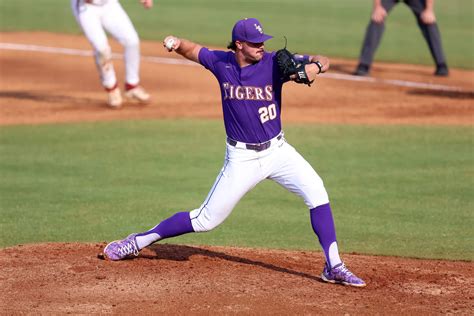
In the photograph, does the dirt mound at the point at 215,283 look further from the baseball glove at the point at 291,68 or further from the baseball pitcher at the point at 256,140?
the baseball glove at the point at 291,68

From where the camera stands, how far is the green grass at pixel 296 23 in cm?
2148

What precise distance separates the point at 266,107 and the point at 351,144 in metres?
5.94

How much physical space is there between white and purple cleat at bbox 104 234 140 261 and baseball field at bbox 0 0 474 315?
3.8 inches

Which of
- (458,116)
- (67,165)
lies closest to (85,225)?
(67,165)

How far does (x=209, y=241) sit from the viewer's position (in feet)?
30.7

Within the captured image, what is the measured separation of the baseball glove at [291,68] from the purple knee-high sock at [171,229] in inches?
56.9

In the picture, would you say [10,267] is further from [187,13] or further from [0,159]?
[187,13]

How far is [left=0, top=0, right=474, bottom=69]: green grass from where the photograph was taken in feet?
70.5

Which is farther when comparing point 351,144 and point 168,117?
point 168,117

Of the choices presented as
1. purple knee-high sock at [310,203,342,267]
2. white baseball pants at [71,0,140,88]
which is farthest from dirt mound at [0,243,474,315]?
white baseball pants at [71,0,140,88]

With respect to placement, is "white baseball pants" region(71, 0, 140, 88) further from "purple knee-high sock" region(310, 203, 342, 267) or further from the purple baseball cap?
"purple knee-high sock" region(310, 203, 342, 267)

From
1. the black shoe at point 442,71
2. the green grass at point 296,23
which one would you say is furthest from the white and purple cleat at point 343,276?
the green grass at point 296,23

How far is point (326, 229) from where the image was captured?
7.58 meters

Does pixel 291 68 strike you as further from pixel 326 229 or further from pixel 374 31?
pixel 374 31
